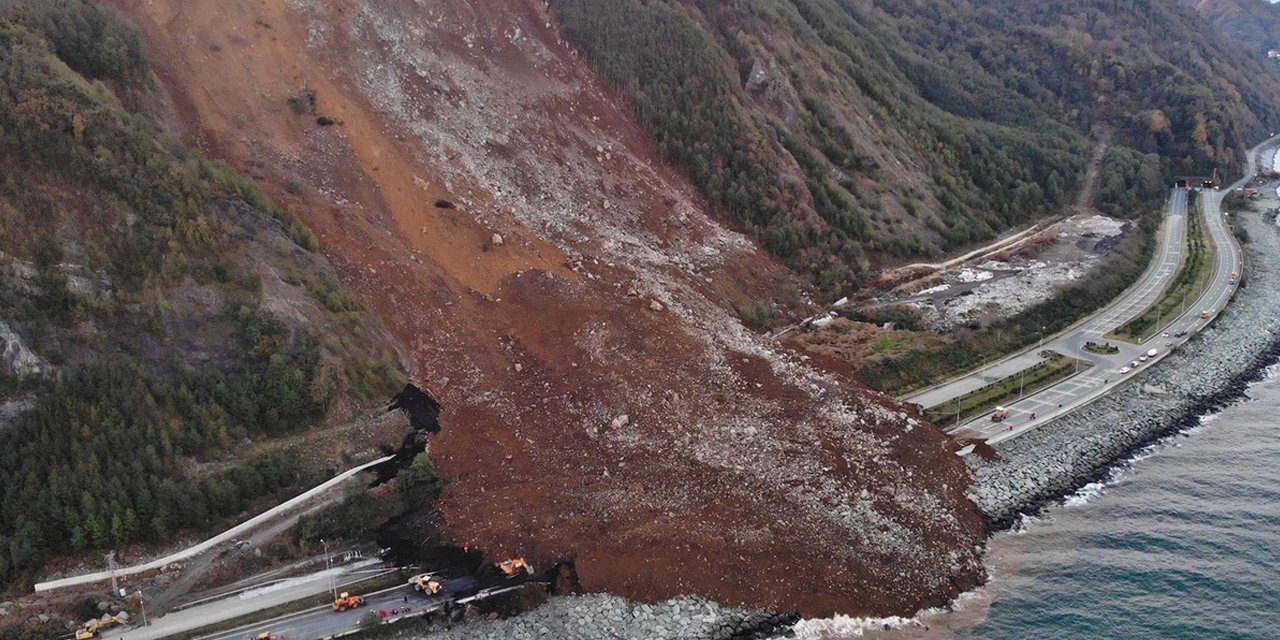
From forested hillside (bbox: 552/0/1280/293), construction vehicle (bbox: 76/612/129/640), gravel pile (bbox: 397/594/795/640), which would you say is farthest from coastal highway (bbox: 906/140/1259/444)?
construction vehicle (bbox: 76/612/129/640)

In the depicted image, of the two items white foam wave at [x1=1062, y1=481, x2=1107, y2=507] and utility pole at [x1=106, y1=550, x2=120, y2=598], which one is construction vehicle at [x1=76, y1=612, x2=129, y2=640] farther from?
white foam wave at [x1=1062, y1=481, x2=1107, y2=507]

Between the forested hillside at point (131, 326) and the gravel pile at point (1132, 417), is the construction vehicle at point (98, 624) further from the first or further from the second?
the gravel pile at point (1132, 417)

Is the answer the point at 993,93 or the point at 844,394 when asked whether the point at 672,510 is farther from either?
the point at 993,93

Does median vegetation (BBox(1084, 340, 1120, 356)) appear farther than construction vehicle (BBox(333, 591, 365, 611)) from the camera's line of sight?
Yes

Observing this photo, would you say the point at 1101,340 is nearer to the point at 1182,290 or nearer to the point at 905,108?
the point at 1182,290

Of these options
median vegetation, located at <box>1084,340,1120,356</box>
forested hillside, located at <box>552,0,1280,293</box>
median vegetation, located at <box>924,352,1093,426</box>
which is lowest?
median vegetation, located at <box>924,352,1093,426</box>

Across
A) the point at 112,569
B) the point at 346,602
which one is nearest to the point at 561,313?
the point at 346,602

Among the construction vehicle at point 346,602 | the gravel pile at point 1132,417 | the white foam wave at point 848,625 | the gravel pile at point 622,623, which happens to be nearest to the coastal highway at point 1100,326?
the gravel pile at point 1132,417
